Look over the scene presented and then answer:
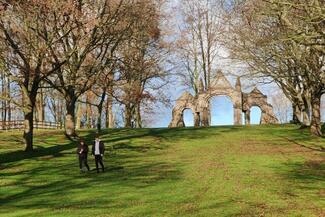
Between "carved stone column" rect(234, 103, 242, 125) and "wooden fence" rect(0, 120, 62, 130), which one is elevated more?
"carved stone column" rect(234, 103, 242, 125)

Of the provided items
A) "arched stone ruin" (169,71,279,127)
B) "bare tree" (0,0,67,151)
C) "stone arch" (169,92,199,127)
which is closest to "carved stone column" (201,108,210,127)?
"arched stone ruin" (169,71,279,127)

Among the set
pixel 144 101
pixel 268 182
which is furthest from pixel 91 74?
pixel 268 182

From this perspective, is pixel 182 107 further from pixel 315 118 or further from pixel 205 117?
pixel 315 118

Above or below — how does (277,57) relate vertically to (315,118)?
above

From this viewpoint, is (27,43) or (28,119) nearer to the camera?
(27,43)

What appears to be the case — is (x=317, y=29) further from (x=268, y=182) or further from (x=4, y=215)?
(x=4, y=215)

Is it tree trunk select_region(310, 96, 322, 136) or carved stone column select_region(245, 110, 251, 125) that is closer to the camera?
tree trunk select_region(310, 96, 322, 136)

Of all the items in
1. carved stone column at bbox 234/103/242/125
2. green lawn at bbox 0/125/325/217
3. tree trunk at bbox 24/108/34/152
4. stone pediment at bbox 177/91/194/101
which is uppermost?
stone pediment at bbox 177/91/194/101

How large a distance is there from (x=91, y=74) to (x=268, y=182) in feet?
65.7

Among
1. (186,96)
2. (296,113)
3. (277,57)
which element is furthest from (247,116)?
(277,57)

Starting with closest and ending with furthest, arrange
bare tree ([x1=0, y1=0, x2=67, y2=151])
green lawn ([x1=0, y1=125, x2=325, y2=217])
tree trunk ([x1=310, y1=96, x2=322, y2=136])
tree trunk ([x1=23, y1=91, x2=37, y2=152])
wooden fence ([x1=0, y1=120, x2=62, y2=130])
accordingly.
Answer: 1. green lawn ([x1=0, y1=125, x2=325, y2=217])
2. bare tree ([x1=0, y1=0, x2=67, y2=151])
3. tree trunk ([x1=23, y1=91, x2=37, y2=152])
4. tree trunk ([x1=310, y1=96, x2=322, y2=136])
5. wooden fence ([x1=0, y1=120, x2=62, y2=130])

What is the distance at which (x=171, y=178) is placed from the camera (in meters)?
24.4

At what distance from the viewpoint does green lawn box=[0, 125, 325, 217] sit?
17.9m

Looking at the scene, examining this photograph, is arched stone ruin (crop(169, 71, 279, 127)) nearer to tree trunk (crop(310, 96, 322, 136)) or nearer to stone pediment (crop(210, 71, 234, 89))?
stone pediment (crop(210, 71, 234, 89))
